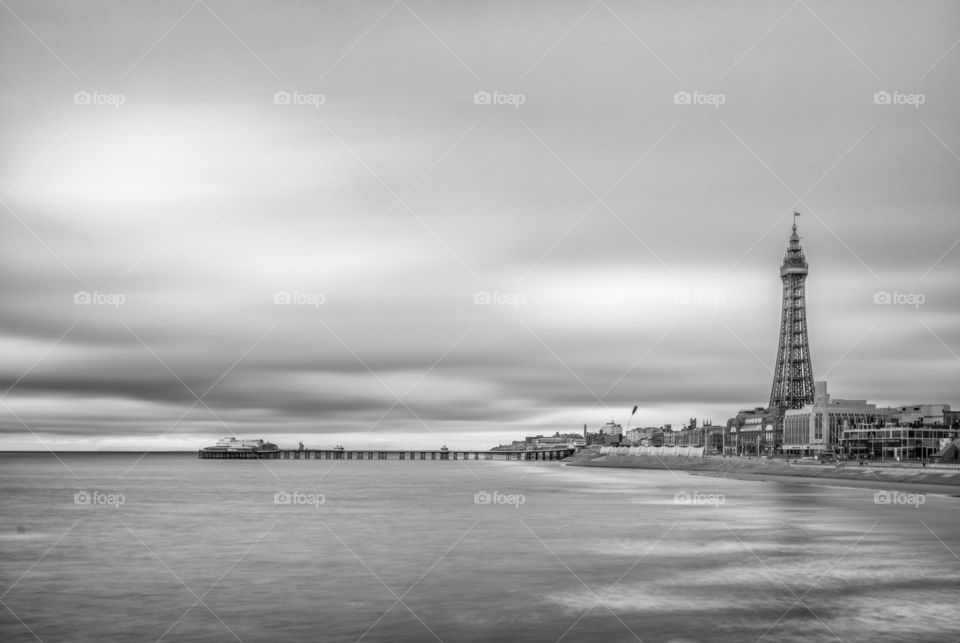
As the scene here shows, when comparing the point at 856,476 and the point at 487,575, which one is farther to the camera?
the point at 856,476

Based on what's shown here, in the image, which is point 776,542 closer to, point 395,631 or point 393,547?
point 393,547

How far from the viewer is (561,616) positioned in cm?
2592

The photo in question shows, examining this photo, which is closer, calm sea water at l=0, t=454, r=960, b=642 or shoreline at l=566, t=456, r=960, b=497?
calm sea water at l=0, t=454, r=960, b=642

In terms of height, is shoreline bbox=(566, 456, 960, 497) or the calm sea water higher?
shoreline bbox=(566, 456, 960, 497)

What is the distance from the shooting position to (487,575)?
110 feet

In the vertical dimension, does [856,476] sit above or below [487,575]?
above

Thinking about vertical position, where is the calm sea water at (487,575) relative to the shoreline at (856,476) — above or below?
below

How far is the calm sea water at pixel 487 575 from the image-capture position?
2466 cm

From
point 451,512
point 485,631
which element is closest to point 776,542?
point 485,631

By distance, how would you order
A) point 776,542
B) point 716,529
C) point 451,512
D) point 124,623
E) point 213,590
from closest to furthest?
point 124,623 → point 213,590 → point 776,542 → point 716,529 → point 451,512

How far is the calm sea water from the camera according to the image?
24656mm

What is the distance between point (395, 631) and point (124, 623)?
7.90 m

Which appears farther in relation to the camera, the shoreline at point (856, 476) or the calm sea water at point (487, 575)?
the shoreline at point (856, 476)

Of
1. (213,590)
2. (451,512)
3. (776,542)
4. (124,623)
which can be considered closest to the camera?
(124,623)
